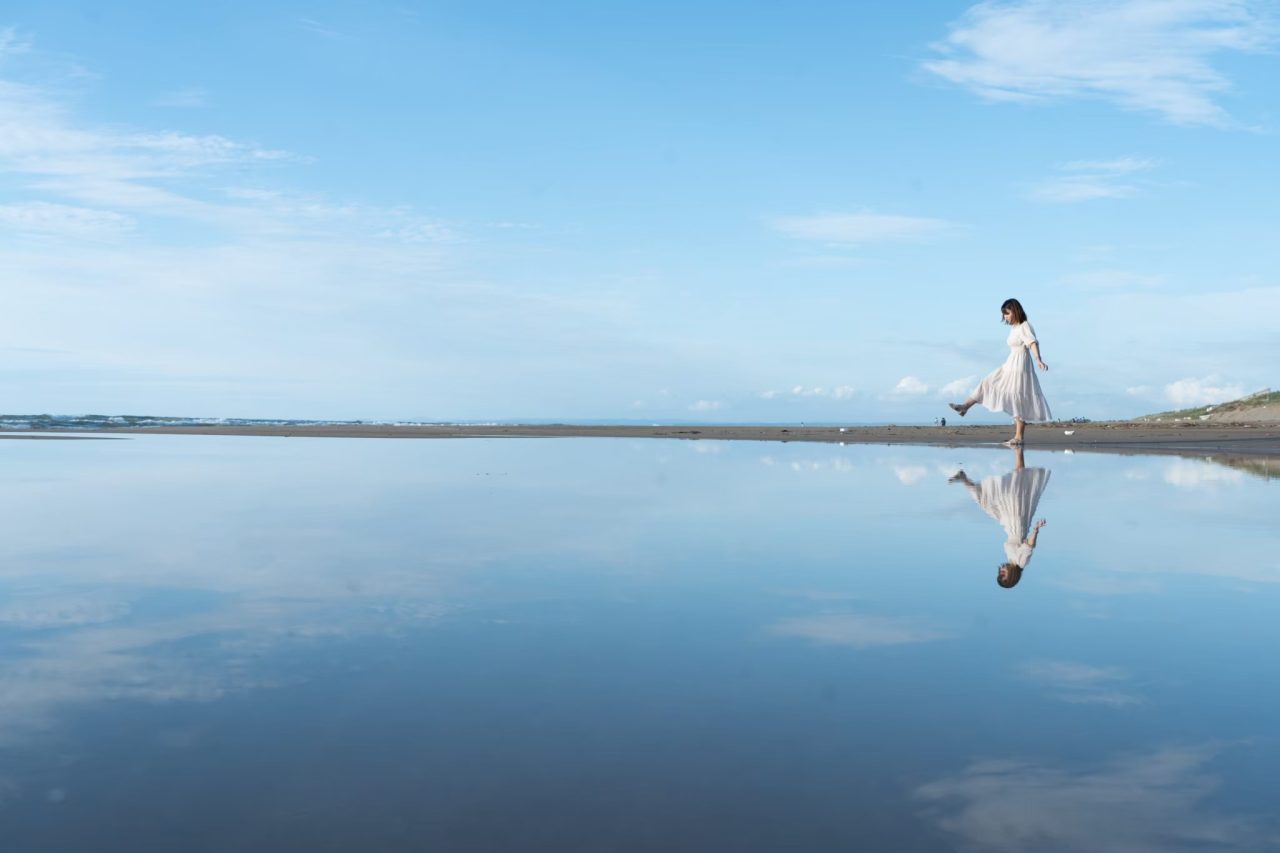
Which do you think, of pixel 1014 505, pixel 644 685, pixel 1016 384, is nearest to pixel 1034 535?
pixel 1014 505

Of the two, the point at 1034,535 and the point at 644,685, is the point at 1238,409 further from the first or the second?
the point at 644,685

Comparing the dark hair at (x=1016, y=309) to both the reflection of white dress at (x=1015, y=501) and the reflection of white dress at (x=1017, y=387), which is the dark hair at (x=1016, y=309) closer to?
the reflection of white dress at (x=1017, y=387)

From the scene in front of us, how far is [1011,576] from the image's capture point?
7043 millimetres

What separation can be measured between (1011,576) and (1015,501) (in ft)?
16.6

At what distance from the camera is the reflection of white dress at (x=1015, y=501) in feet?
27.5

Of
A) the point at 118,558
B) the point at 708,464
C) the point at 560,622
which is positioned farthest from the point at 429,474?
the point at 560,622

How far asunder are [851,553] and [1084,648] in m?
3.08

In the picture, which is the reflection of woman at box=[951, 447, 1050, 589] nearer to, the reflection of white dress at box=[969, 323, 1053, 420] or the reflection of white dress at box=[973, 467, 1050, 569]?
the reflection of white dress at box=[973, 467, 1050, 569]

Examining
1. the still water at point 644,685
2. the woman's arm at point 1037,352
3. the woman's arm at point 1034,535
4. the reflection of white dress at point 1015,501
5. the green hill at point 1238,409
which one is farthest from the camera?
the green hill at point 1238,409

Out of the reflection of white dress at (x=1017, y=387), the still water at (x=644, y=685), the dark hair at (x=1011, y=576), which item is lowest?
the still water at (x=644, y=685)

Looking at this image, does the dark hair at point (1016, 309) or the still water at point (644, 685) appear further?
the dark hair at point (1016, 309)

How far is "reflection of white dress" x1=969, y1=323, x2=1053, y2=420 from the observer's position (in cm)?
2195

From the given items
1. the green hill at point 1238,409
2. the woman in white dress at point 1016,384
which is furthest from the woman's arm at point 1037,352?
the green hill at point 1238,409

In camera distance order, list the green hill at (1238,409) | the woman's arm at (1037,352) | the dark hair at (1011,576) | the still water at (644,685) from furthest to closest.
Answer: the green hill at (1238,409) < the woman's arm at (1037,352) < the dark hair at (1011,576) < the still water at (644,685)
